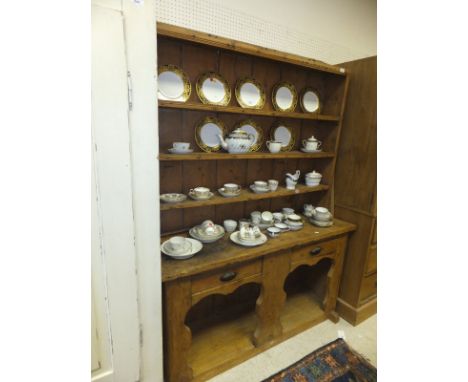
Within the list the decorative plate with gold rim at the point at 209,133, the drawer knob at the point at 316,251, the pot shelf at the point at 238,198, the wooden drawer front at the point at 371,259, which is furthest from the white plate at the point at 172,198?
the wooden drawer front at the point at 371,259

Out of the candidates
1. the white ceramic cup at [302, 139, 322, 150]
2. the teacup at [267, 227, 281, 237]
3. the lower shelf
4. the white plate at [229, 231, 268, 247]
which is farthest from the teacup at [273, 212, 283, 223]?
the lower shelf

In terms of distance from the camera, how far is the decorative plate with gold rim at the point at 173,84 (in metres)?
1.36

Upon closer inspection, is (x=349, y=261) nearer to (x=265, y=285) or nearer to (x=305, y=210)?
(x=305, y=210)

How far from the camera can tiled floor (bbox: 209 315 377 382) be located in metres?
1.50

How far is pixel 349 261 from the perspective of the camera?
194 centimetres

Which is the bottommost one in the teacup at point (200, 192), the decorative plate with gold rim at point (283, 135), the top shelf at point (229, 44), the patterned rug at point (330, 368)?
the patterned rug at point (330, 368)

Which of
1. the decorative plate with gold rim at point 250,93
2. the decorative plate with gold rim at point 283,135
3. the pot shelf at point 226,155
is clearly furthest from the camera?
the decorative plate with gold rim at point 283,135

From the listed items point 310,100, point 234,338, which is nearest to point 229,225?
point 234,338

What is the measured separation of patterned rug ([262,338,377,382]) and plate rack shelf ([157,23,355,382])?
209 millimetres

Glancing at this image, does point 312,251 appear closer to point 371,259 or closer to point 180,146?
point 371,259

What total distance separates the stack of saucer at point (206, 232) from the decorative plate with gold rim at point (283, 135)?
0.81 metres

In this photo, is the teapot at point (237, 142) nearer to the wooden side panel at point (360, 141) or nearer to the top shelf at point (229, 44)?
the top shelf at point (229, 44)

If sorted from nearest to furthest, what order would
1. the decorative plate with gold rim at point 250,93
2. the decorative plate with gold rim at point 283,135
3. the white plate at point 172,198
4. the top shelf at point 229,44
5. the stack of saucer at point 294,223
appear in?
the top shelf at point 229,44 → the white plate at point 172,198 → the decorative plate with gold rim at point 250,93 → the stack of saucer at point 294,223 → the decorative plate with gold rim at point 283,135

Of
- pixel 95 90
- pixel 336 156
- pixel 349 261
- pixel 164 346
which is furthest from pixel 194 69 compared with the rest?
pixel 349 261
